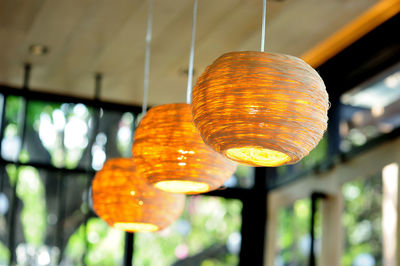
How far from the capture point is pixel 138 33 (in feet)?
17.0

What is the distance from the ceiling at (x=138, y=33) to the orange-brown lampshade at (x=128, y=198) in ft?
5.08

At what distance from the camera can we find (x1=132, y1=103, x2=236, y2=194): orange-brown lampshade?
2861 millimetres

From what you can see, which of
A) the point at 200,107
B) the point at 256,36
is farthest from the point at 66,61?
the point at 200,107

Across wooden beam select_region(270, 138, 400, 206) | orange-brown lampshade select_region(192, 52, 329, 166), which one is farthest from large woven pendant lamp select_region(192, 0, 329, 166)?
wooden beam select_region(270, 138, 400, 206)

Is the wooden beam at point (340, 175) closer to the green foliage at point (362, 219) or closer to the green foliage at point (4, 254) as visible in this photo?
the green foliage at point (362, 219)

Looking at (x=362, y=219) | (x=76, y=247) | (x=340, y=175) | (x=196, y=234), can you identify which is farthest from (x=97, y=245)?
(x=362, y=219)

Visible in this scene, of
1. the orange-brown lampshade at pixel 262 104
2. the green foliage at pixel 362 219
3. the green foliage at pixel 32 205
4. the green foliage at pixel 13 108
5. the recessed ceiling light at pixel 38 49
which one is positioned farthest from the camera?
the green foliage at pixel 13 108

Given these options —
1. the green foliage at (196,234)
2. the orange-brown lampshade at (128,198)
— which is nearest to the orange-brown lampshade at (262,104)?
the orange-brown lampshade at (128,198)

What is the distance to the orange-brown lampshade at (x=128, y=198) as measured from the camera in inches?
136

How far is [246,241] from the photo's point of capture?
684cm

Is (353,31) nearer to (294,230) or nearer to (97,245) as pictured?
(294,230)

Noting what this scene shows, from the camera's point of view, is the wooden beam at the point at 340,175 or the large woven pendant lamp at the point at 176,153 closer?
the large woven pendant lamp at the point at 176,153

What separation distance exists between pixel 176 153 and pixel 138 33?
247 cm

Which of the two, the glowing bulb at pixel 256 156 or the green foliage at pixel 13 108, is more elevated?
the green foliage at pixel 13 108
